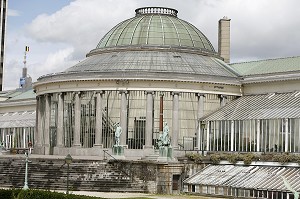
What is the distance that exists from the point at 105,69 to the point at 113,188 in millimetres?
22033

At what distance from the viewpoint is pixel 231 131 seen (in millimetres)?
66625

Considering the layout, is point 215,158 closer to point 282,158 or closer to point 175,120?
→ point 282,158

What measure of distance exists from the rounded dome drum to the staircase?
79.9 feet

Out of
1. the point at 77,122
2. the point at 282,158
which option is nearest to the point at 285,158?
the point at 282,158

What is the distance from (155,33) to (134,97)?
11.0 meters

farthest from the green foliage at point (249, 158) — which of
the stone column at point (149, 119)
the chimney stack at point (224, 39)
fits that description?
the chimney stack at point (224, 39)

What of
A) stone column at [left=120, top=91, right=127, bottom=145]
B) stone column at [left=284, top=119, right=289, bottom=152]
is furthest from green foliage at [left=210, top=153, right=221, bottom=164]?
stone column at [left=120, top=91, right=127, bottom=145]

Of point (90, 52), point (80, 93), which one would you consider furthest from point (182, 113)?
point (90, 52)

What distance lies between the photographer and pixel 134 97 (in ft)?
242

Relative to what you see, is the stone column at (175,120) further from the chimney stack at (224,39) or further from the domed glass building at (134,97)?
the chimney stack at (224,39)

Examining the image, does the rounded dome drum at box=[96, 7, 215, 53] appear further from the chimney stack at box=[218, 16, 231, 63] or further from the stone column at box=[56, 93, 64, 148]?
the stone column at box=[56, 93, 64, 148]

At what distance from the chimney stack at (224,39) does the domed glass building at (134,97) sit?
32.9ft

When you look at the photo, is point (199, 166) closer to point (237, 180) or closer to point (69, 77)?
point (237, 180)

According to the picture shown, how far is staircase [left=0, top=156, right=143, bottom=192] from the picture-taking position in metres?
56.0
